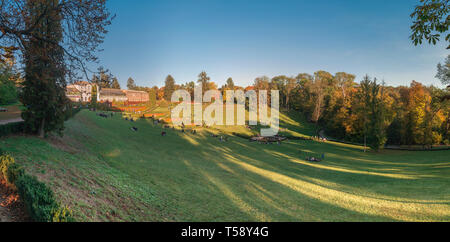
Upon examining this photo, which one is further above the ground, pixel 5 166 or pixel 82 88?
pixel 82 88

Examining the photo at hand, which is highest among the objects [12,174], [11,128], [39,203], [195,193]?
[11,128]

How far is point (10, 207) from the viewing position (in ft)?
17.2

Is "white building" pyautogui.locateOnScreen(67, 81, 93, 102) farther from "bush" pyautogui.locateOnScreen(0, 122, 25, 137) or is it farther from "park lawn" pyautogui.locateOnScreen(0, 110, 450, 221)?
Answer: "bush" pyautogui.locateOnScreen(0, 122, 25, 137)

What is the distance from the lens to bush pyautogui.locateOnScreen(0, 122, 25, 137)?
1100 centimetres

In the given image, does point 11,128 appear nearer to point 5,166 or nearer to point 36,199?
point 5,166

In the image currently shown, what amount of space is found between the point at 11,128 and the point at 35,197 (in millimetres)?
10714

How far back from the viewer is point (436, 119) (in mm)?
37344

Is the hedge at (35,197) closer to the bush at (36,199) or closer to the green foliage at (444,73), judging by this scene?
the bush at (36,199)

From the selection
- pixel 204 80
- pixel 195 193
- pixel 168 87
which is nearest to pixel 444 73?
pixel 195 193

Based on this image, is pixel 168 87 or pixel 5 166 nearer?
pixel 5 166

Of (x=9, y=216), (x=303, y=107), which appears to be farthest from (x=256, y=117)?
(x=9, y=216)

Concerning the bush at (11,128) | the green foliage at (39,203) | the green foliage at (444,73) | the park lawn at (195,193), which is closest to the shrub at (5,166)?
the green foliage at (39,203)

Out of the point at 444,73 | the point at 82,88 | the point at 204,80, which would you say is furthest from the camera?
the point at 204,80

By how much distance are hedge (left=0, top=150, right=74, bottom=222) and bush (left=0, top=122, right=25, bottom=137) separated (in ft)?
22.7
